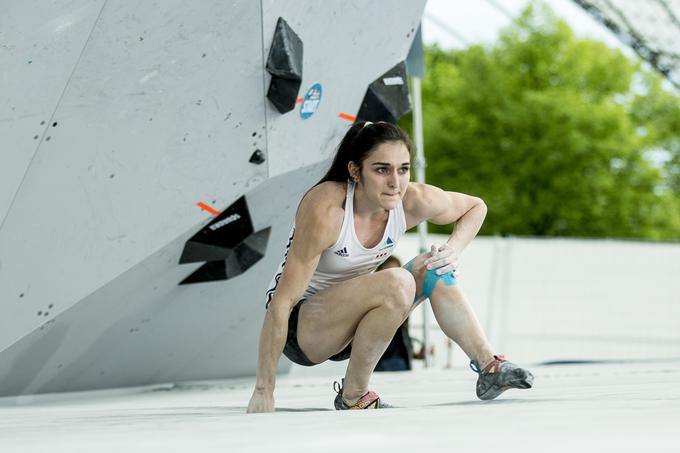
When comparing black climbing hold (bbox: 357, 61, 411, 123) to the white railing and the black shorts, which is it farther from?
the white railing

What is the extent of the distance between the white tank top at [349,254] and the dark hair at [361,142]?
8 centimetres

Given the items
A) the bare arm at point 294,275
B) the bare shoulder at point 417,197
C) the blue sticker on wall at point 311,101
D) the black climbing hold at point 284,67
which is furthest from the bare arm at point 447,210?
the blue sticker on wall at point 311,101

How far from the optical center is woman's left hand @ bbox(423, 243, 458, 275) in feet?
13.5

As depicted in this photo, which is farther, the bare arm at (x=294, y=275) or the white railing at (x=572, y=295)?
the white railing at (x=572, y=295)

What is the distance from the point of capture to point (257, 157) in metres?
6.12

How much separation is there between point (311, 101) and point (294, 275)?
2543 mm

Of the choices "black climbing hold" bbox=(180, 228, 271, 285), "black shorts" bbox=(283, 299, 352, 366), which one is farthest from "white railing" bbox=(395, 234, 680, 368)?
"black shorts" bbox=(283, 299, 352, 366)

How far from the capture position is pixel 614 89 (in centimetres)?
2766

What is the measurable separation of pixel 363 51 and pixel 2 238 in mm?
2509

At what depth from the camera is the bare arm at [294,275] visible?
12.9 ft

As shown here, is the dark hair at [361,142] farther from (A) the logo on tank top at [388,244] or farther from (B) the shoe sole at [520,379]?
(B) the shoe sole at [520,379]

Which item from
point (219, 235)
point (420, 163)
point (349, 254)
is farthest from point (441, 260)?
point (420, 163)

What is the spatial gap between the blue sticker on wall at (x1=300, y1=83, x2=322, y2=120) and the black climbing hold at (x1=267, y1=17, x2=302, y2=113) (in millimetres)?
134

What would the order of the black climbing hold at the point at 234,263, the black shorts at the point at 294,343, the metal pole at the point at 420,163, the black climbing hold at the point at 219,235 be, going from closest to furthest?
the black shorts at the point at 294,343, the black climbing hold at the point at 219,235, the black climbing hold at the point at 234,263, the metal pole at the point at 420,163
